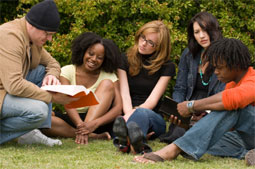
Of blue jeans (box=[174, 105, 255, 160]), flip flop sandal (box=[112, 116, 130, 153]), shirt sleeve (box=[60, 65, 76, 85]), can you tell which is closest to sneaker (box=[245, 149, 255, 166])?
blue jeans (box=[174, 105, 255, 160])

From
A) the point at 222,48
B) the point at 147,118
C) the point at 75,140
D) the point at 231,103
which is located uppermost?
the point at 222,48

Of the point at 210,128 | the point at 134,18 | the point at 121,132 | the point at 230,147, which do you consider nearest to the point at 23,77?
the point at 121,132

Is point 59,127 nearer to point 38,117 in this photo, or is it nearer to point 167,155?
point 38,117

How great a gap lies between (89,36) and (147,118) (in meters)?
1.37

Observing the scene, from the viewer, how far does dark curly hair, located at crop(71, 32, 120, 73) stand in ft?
17.7

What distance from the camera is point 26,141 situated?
469 cm

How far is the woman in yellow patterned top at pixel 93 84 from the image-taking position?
5.21 metres

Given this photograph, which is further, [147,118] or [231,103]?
[147,118]

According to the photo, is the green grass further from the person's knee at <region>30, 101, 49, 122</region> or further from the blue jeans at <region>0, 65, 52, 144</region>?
the person's knee at <region>30, 101, 49, 122</region>

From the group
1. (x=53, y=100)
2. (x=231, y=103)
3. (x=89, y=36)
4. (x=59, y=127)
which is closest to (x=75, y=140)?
(x=59, y=127)

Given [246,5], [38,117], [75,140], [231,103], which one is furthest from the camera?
[246,5]

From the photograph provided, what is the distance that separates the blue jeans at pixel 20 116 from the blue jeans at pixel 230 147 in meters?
1.70

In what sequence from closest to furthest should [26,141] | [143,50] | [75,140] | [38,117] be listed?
[38,117]
[26,141]
[75,140]
[143,50]

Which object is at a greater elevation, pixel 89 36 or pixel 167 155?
pixel 89 36
